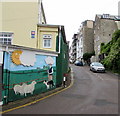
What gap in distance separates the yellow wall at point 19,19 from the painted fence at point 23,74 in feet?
21.9

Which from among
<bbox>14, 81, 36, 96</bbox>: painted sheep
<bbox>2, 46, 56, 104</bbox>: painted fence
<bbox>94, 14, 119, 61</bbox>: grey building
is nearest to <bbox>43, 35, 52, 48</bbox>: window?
<bbox>2, 46, 56, 104</bbox>: painted fence

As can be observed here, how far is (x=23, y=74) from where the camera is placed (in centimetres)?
752

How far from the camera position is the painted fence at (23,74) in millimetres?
6688

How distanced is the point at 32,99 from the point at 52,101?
3.42 ft

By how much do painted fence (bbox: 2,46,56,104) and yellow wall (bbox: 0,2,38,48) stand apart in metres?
6.66

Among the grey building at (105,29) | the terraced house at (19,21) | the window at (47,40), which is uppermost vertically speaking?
the grey building at (105,29)

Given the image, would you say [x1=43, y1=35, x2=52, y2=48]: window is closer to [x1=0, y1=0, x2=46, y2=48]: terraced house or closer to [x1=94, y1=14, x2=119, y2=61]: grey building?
[x1=0, y1=0, x2=46, y2=48]: terraced house

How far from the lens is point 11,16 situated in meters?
15.1

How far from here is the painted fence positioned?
21.9ft

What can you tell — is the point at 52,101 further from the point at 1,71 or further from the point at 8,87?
the point at 1,71

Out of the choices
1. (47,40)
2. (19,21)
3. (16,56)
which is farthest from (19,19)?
(16,56)

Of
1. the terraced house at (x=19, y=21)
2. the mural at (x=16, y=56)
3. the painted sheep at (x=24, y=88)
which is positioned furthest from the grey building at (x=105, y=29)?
the mural at (x=16, y=56)

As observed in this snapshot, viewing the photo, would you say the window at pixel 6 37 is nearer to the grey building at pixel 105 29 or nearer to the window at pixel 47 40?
the window at pixel 47 40

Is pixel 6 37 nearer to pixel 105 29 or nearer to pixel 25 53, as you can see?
pixel 25 53
